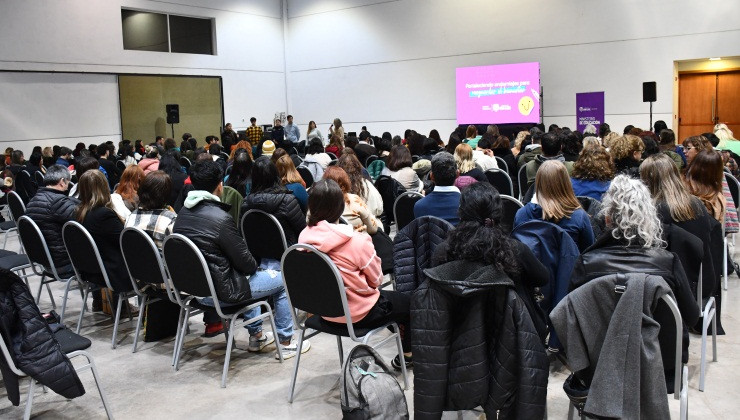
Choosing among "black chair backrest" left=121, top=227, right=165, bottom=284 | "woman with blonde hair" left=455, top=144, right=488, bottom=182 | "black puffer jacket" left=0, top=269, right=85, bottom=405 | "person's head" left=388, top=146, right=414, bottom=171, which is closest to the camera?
"black puffer jacket" left=0, top=269, right=85, bottom=405

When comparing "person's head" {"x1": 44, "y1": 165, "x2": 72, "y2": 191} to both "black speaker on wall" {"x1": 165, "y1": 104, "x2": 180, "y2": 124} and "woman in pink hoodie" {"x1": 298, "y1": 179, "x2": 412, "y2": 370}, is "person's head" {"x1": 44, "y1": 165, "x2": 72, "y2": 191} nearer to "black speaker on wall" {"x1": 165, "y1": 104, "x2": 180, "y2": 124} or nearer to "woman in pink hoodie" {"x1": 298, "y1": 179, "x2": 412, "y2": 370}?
"woman in pink hoodie" {"x1": 298, "y1": 179, "x2": 412, "y2": 370}

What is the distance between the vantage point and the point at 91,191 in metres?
4.52

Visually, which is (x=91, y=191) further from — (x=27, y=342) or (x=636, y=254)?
(x=636, y=254)

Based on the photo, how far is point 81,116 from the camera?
14.6 meters

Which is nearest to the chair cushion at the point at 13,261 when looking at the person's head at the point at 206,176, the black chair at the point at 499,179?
the person's head at the point at 206,176

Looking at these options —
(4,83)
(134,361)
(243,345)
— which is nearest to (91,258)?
(134,361)

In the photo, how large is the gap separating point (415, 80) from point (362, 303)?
46.1 ft

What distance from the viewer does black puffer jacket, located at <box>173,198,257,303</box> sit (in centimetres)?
372

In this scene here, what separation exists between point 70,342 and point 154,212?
1215 mm

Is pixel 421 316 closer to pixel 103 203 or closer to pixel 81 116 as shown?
pixel 103 203

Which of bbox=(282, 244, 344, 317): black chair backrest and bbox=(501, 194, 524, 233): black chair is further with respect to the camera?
bbox=(501, 194, 524, 233): black chair

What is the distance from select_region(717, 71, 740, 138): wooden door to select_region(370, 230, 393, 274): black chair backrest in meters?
11.5

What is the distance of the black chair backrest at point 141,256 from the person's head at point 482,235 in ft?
6.88

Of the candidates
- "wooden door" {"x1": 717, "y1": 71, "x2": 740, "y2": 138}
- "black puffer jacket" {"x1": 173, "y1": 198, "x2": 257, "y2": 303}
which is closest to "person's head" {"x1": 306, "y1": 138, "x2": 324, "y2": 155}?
"black puffer jacket" {"x1": 173, "y1": 198, "x2": 257, "y2": 303}
